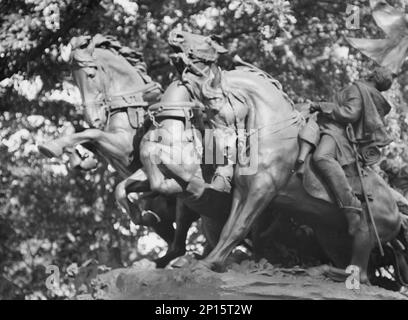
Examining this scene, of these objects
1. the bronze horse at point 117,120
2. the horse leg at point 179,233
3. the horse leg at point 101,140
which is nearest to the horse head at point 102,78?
the bronze horse at point 117,120

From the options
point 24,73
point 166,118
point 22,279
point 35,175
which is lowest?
point 22,279

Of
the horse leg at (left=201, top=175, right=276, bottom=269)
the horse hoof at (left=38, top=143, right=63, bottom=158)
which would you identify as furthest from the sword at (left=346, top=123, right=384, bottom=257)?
the horse hoof at (left=38, top=143, right=63, bottom=158)

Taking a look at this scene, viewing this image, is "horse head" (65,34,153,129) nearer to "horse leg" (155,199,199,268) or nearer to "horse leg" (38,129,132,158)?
"horse leg" (38,129,132,158)

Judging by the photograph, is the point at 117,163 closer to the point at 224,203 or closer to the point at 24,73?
the point at 224,203

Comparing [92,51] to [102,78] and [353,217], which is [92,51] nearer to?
[102,78]

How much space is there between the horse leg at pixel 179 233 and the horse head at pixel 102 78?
3.79ft

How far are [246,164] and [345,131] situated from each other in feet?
3.46

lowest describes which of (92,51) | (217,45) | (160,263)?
(160,263)

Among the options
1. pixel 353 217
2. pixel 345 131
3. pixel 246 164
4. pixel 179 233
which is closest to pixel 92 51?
pixel 179 233

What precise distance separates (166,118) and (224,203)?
39.4 inches

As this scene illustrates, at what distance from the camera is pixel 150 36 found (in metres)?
20.1

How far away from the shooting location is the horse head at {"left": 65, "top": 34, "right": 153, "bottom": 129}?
14852mm

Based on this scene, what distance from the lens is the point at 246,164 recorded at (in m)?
14.1
